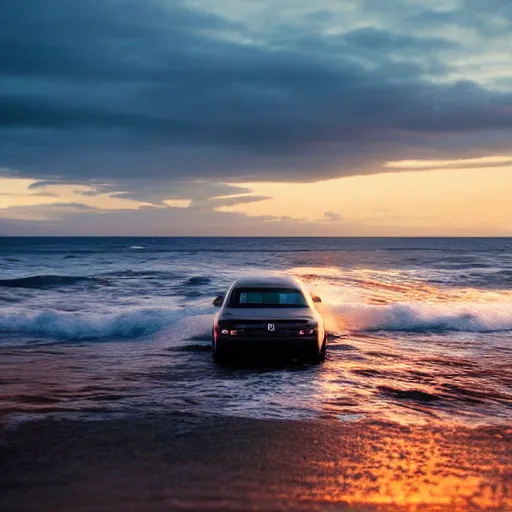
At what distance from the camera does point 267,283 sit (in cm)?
1165

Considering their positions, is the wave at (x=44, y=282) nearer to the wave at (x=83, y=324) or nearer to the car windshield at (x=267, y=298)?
the wave at (x=83, y=324)

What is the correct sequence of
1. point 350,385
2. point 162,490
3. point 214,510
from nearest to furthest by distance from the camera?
point 214,510
point 162,490
point 350,385

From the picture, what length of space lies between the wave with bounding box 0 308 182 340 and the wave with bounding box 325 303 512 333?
4910mm

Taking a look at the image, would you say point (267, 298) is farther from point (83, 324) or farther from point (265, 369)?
point (83, 324)

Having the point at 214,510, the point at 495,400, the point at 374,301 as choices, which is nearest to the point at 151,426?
the point at 214,510

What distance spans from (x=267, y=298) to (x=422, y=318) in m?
7.69

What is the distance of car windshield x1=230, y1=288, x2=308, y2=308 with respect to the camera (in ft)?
36.1

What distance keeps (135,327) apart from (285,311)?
6.63 metres

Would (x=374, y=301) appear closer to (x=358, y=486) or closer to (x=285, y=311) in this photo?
(x=285, y=311)

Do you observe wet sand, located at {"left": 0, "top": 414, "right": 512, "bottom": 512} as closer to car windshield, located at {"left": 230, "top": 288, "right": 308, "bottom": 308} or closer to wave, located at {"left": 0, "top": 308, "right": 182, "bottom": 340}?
car windshield, located at {"left": 230, "top": 288, "right": 308, "bottom": 308}

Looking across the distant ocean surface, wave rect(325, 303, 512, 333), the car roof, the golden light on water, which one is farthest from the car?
wave rect(325, 303, 512, 333)

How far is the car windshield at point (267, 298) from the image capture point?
11008mm

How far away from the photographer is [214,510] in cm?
469

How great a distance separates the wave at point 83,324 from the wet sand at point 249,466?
335 inches
